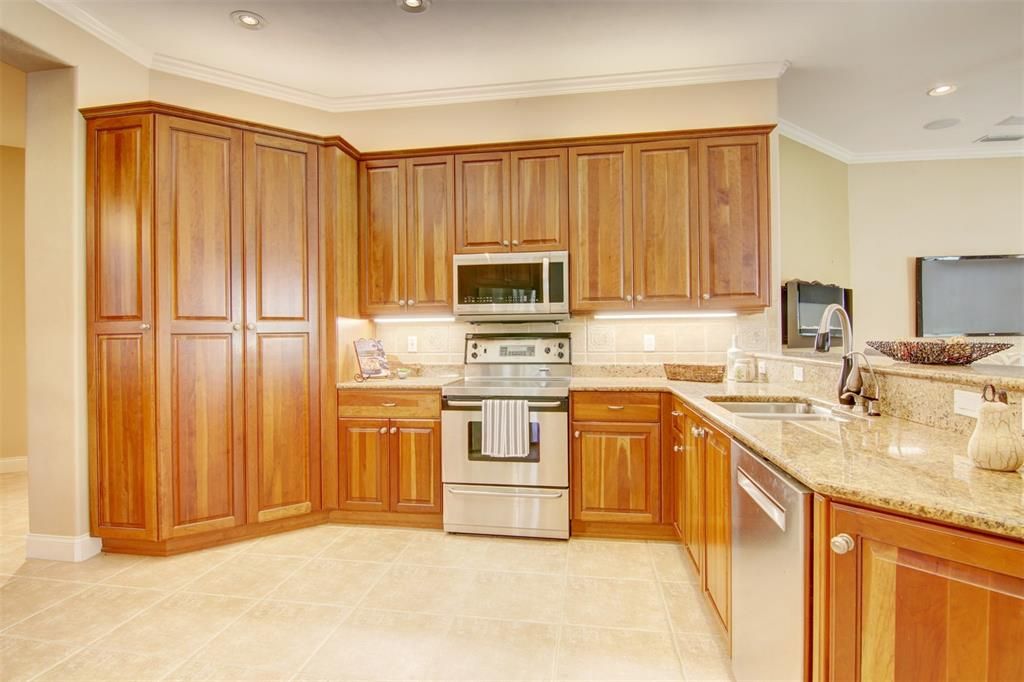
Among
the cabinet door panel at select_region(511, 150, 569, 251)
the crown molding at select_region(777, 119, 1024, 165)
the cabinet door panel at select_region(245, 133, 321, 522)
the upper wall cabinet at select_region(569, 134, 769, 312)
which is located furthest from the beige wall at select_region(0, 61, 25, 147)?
the crown molding at select_region(777, 119, 1024, 165)

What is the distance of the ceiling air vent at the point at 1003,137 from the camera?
3.94 metres

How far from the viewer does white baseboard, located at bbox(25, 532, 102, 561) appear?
7.86ft

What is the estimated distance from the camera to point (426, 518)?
2801 millimetres

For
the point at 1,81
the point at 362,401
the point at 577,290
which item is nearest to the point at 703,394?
the point at 577,290

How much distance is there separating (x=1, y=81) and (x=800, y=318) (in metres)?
5.75

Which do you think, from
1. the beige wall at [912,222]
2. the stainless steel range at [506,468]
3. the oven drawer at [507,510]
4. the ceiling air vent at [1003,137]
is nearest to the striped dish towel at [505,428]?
the stainless steel range at [506,468]

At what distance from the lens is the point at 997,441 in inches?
39.8

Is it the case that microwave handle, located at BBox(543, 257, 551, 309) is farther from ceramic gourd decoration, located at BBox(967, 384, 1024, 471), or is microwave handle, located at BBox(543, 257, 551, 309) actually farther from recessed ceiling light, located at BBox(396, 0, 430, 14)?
ceramic gourd decoration, located at BBox(967, 384, 1024, 471)

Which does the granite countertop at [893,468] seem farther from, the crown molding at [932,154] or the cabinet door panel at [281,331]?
the crown molding at [932,154]

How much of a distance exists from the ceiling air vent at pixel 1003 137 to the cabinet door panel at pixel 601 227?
148 inches

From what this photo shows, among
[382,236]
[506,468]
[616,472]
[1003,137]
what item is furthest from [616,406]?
[1003,137]

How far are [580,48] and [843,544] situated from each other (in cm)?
283

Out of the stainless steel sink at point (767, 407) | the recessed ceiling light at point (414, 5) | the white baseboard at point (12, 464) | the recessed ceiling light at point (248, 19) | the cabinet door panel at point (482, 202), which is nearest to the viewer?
the stainless steel sink at point (767, 407)

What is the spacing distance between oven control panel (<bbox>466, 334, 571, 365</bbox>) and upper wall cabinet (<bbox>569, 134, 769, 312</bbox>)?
35 cm
